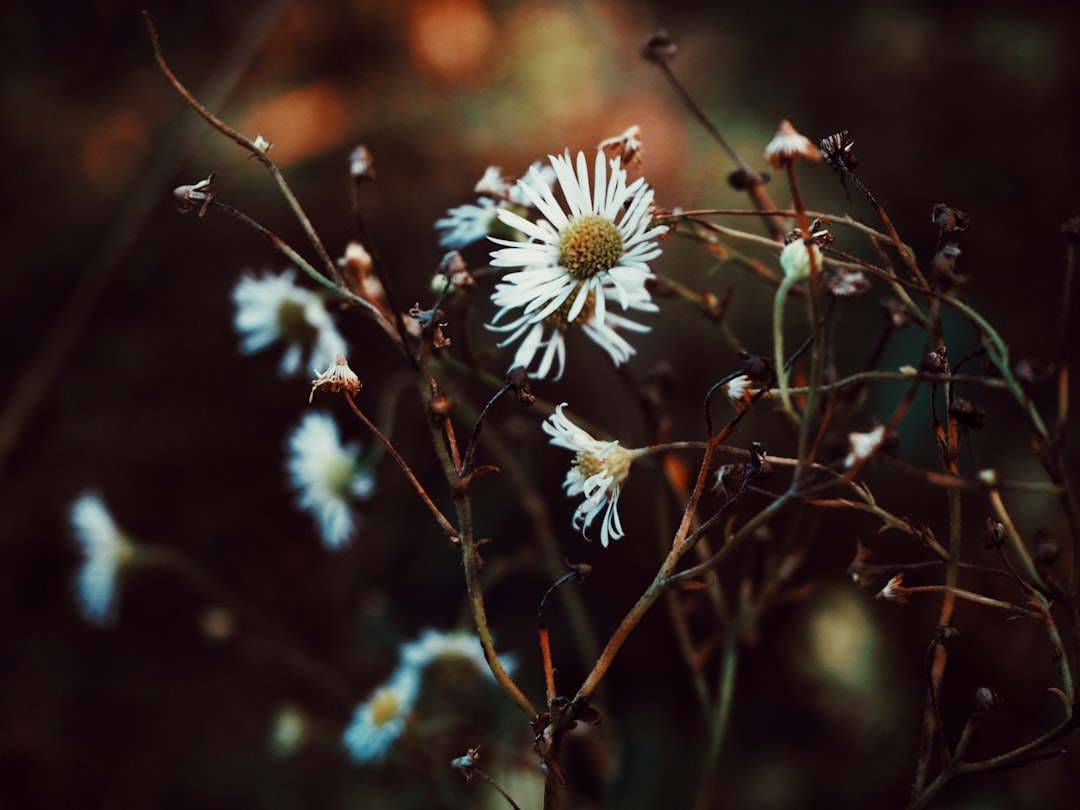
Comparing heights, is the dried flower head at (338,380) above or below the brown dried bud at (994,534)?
below

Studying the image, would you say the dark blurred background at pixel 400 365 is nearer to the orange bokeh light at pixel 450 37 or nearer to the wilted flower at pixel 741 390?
the orange bokeh light at pixel 450 37

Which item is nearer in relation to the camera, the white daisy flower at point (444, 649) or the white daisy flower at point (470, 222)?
the white daisy flower at point (470, 222)

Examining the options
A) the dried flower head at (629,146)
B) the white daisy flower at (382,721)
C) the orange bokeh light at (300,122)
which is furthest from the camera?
the orange bokeh light at (300,122)

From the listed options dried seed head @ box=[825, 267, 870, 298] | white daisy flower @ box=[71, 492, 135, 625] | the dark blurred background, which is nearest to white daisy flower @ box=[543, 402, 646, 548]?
dried seed head @ box=[825, 267, 870, 298]

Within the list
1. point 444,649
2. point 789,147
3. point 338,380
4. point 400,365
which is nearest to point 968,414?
point 789,147

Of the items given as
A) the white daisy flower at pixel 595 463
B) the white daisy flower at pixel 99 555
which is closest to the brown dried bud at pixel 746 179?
the white daisy flower at pixel 595 463

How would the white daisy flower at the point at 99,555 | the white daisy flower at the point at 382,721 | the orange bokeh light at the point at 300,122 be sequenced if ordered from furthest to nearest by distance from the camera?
the orange bokeh light at the point at 300,122
the white daisy flower at the point at 99,555
the white daisy flower at the point at 382,721

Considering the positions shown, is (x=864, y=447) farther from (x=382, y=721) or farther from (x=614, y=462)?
(x=382, y=721)
